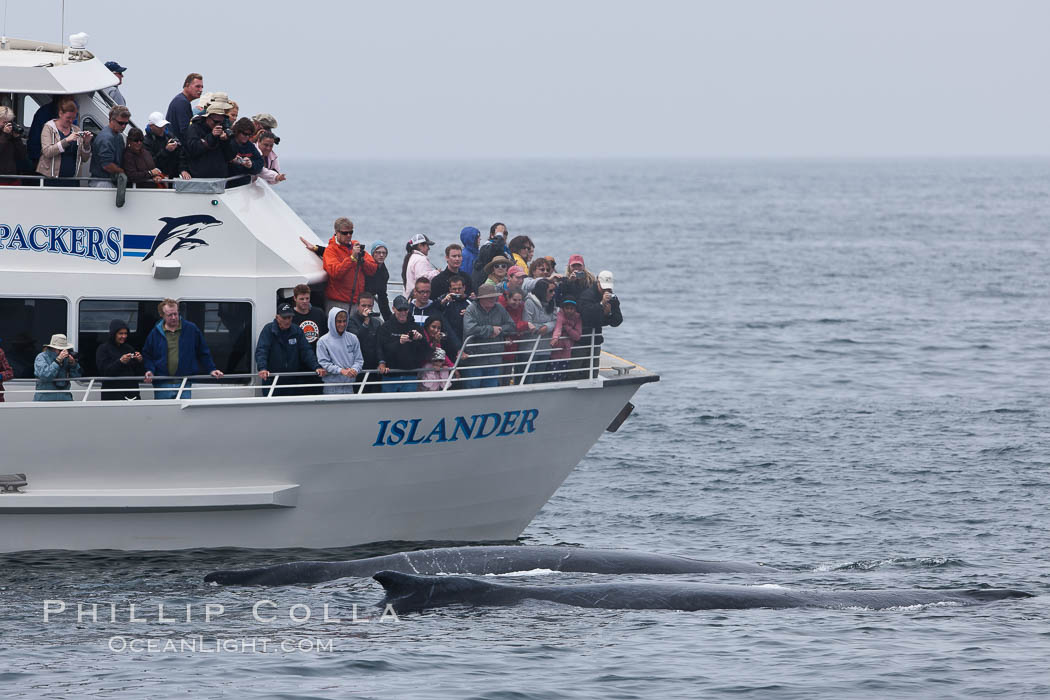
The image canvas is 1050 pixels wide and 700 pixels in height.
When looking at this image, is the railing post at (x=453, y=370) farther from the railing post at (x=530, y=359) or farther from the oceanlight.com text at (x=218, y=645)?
the oceanlight.com text at (x=218, y=645)

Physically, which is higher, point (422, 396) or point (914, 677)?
point (422, 396)

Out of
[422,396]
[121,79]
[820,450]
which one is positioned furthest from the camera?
[820,450]

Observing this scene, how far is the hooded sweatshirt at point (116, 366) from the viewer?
1684 cm

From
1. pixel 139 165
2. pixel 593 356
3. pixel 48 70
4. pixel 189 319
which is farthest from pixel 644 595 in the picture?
pixel 48 70

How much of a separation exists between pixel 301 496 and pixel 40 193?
473cm

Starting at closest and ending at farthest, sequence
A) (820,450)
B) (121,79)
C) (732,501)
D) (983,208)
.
A: (121,79)
(732,501)
(820,450)
(983,208)

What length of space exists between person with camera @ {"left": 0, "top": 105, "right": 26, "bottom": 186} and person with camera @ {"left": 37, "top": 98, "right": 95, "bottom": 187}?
0.25 metres

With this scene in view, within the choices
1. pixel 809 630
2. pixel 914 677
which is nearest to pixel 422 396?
pixel 809 630

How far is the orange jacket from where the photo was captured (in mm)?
17844

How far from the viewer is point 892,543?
19938 millimetres

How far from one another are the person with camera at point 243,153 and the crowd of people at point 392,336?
1.28 metres

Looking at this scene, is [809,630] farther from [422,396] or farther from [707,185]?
[707,185]

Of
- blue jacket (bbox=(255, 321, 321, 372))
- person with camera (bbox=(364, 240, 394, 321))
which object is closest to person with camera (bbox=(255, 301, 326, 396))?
blue jacket (bbox=(255, 321, 321, 372))

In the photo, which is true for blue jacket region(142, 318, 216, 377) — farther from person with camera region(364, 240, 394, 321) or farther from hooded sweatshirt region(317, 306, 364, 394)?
person with camera region(364, 240, 394, 321)
